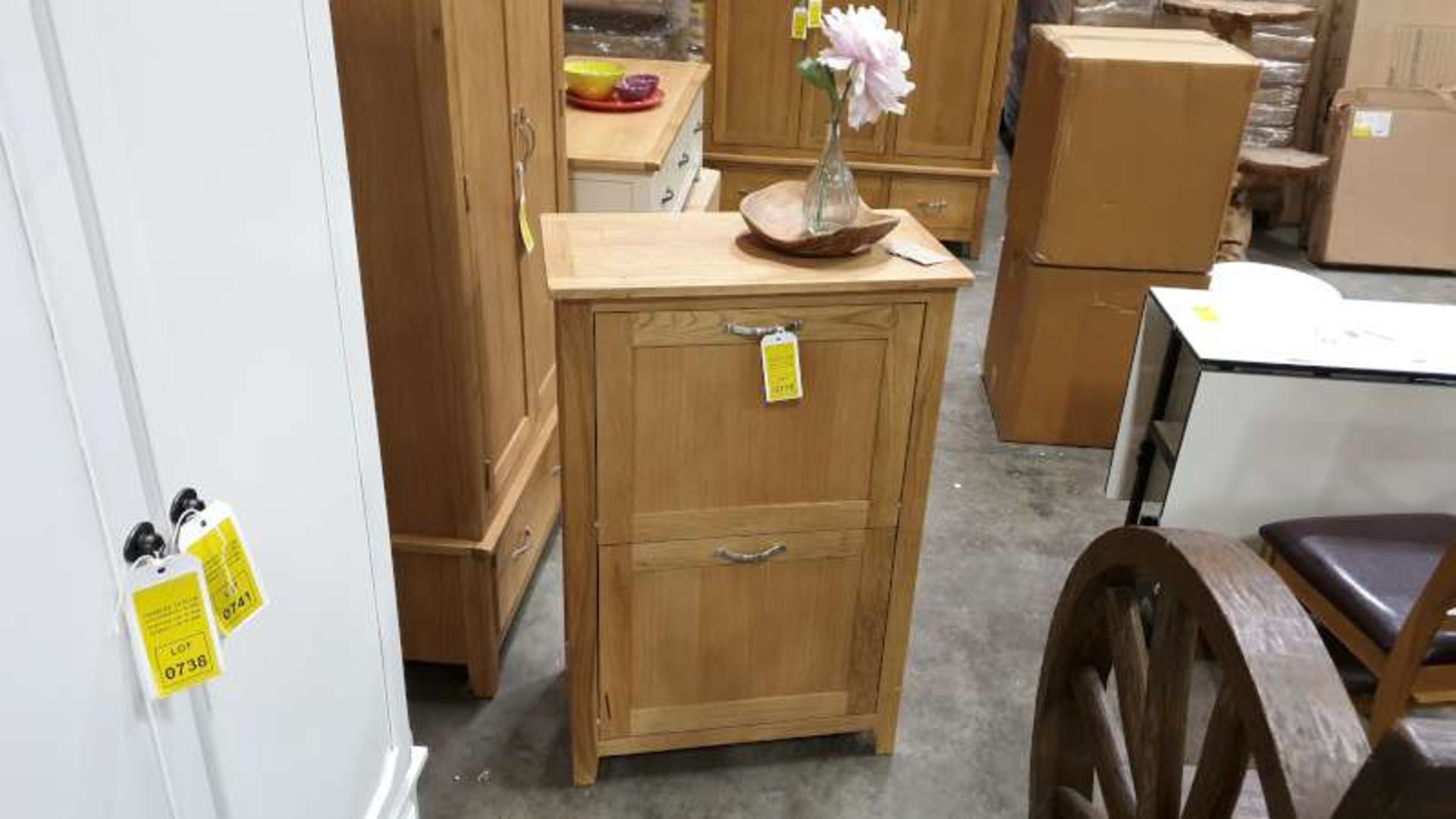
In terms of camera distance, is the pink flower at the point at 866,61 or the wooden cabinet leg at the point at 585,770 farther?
the wooden cabinet leg at the point at 585,770

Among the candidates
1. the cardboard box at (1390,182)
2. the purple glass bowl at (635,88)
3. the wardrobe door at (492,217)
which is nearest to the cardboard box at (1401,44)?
the cardboard box at (1390,182)

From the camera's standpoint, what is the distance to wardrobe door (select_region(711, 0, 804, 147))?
4.18 m

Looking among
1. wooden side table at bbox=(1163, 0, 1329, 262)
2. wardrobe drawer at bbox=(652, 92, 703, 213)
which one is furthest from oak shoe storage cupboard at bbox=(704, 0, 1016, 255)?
wooden side table at bbox=(1163, 0, 1329, 262)

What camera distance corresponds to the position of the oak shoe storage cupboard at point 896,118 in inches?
164

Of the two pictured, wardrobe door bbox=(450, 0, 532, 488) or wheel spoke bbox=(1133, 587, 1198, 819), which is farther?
wardrobe door bbox=(450, 0, 532, 488)

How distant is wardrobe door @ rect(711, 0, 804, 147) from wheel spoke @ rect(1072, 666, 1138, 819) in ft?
12.1

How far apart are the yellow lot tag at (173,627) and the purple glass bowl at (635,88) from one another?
7.67ft

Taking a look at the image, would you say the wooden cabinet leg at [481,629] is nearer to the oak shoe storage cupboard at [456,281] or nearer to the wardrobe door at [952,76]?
the oak shoe storage cupboard at [456,281]

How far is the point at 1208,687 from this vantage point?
2225 mm

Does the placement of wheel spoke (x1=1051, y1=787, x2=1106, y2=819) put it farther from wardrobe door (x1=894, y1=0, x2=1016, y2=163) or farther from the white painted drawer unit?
wardrobe door (x1=894, y1=0, x2=1016, y2=163)

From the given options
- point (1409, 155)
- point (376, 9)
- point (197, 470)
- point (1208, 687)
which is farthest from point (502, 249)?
point (1409, 155)

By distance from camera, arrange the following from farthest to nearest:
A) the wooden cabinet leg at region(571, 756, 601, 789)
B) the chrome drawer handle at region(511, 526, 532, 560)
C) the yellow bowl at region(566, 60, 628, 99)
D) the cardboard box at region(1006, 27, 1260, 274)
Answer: the yellow bowl at region(566, 60, 628, 99), the cardboard box at region(1006, 27, 1260, 274), the chrome drawer handle at region(511, 526, 532, 560), the wooden cabinet leg at region(571, 756, 601, 789)

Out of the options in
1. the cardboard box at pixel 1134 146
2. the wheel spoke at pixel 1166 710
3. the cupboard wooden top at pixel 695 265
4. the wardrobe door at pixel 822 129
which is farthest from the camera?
the wardrobe door at pixel 822 129

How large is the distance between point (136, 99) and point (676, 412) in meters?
0.92
